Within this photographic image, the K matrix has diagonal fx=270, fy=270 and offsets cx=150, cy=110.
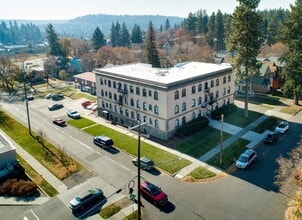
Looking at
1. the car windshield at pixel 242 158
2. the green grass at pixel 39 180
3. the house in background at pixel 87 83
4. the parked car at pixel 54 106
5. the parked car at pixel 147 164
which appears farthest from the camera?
the house in background at pixel 87 83

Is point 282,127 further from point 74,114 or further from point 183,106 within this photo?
point 74,114

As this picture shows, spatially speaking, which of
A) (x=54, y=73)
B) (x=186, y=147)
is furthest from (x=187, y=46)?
(x=186, y=147)

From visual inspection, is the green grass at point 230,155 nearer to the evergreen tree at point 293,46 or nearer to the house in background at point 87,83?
the evergreen tree at point 293,46

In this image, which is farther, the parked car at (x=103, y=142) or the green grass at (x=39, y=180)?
the parked car at (x=103, y=142)

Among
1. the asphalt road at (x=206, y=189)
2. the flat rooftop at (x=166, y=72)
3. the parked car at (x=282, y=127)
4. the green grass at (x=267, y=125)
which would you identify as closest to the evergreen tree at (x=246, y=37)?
the flat rooftop at (x=166, y=72)

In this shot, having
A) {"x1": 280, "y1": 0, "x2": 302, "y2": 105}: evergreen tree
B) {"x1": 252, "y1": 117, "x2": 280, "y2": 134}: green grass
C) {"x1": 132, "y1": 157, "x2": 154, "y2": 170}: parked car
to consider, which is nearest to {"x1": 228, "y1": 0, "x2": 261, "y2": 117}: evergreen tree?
{"x1": 252, "y1": 117, "x2": 280, "y2": 134}: green grass

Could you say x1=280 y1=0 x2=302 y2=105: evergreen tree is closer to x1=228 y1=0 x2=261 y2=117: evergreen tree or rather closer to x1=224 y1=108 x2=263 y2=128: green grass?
x1=224 y1=108 x2=263 y2=128: green grass
